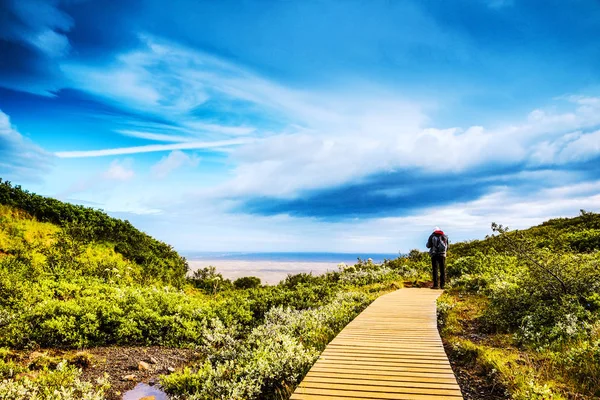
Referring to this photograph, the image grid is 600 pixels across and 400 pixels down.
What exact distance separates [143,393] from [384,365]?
4.83 metres

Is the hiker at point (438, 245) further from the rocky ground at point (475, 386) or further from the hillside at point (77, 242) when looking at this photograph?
the hillside at point (77, 242)

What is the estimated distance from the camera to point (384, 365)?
7012 mm

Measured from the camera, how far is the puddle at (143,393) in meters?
7.72

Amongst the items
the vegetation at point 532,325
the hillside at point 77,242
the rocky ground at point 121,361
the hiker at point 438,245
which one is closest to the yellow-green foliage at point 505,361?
the vegetation at point 532,325

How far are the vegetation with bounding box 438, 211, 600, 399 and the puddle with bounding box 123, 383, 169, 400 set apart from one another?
20.7 feet

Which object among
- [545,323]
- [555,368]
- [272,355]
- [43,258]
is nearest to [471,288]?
[545,323]

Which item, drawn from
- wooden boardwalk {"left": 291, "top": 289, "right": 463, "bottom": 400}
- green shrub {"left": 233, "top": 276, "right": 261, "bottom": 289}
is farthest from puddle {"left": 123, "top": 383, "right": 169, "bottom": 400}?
green shrub {"left": 233, "top": 276, "right": 261, "bottom": 289}

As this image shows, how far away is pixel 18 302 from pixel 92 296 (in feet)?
6.93

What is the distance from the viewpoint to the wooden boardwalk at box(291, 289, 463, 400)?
19.0ft

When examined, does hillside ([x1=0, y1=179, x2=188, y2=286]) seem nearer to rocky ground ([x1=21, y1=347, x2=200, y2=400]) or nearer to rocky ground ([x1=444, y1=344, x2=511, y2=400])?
rocky ground ([x1=21, y1=347, x2=200, y2=400])

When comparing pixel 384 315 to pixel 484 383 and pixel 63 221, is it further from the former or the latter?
pixel 63 221

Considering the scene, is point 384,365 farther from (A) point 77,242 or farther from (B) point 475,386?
(A) point 77,242

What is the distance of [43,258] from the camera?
56.2ft

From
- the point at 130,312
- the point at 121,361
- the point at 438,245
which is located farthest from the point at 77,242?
the point at 438,245
